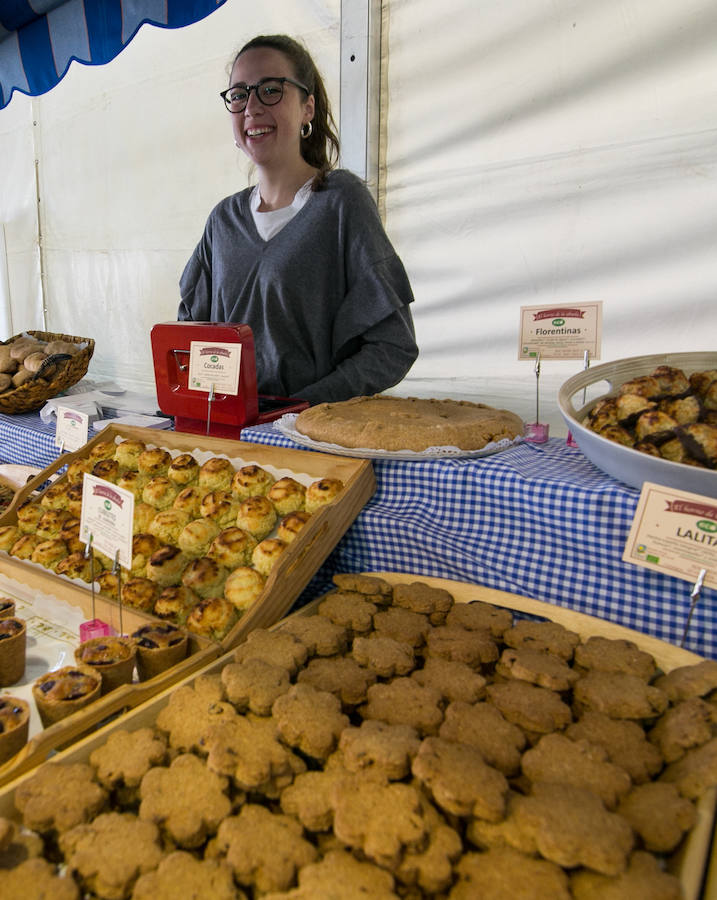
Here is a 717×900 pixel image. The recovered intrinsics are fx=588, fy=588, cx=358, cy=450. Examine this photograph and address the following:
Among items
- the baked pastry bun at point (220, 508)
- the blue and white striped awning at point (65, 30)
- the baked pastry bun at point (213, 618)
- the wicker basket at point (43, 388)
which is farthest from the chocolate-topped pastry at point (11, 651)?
the blue and white striped awning at point (65, 30)

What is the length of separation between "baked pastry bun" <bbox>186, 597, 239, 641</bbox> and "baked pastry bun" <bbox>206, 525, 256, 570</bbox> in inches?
6.0

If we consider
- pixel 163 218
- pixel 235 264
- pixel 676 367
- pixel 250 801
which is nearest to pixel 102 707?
pixel 250 801

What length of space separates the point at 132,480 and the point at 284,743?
3.77ft

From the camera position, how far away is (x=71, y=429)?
2270mm

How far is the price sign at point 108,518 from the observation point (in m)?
1.32

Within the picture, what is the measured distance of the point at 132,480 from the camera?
1889mm

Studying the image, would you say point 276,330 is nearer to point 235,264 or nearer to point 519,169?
point 235,264

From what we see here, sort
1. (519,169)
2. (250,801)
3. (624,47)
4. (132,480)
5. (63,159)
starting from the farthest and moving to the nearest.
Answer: (63,159) → (519,169) → (624,47) → (132,480) → (250,801)

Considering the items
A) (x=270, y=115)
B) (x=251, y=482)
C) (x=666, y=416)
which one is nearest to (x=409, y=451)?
(x=251, y=482)

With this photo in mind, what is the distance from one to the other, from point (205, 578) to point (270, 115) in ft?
7.04

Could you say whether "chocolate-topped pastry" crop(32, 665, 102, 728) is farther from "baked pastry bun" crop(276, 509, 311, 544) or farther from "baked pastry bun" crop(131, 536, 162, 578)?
"baked pastry bun" crop(276, 509, 311, 544)

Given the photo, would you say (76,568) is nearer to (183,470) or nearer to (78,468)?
(183,470)

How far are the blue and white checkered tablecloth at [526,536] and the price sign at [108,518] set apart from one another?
2.05ft

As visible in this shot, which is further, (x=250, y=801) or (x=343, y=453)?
(x=343, y=453)
